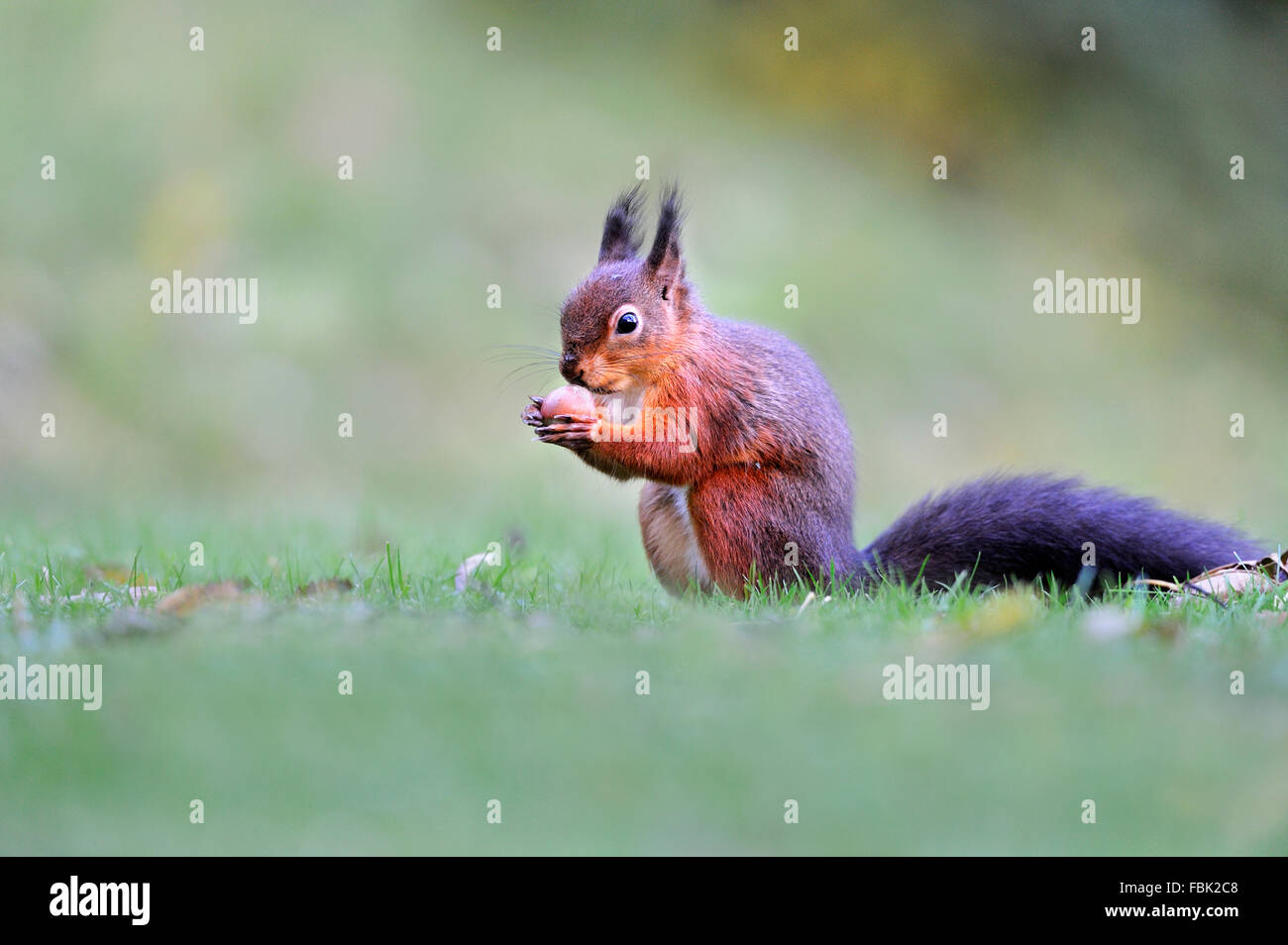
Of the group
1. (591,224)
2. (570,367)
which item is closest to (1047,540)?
(570,367)

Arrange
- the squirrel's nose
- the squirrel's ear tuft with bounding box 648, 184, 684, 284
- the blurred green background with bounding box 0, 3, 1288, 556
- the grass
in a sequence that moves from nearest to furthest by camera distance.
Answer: the grass < the squirrel's nose < the squirrel's ear tuft with bounding box 648, 184, 684, 284 < the blurred green background with bounding box 0, 3, 1288, 556

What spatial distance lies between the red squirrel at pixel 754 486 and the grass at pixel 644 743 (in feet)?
3.09

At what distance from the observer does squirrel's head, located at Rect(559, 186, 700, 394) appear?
14.6ft

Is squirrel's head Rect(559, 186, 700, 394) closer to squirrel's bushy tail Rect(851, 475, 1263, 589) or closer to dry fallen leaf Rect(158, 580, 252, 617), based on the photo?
squirrel's bushy tail Rect(851, 475, 1263, 589)

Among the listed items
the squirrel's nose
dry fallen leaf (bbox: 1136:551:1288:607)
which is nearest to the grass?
dry fallen leaf (bbox: 1136:551:1288:607)

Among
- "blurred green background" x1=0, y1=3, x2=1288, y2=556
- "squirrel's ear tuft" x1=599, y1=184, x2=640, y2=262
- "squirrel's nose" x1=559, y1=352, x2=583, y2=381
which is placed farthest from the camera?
"blurred green background" x1=0, y1=3, x2=1288, y2=556

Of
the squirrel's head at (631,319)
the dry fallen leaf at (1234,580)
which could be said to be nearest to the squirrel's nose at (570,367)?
the squirrel's head at (631,319)

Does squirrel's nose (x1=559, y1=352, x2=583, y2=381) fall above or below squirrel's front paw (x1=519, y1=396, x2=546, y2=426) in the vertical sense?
above

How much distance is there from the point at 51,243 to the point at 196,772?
9685 mm

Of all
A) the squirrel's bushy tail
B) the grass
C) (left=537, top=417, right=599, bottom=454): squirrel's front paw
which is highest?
(left=537, top=417, right=599, bottom=454): squirrel's front paw

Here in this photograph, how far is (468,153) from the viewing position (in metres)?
12.3

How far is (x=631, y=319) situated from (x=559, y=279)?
7.36m
